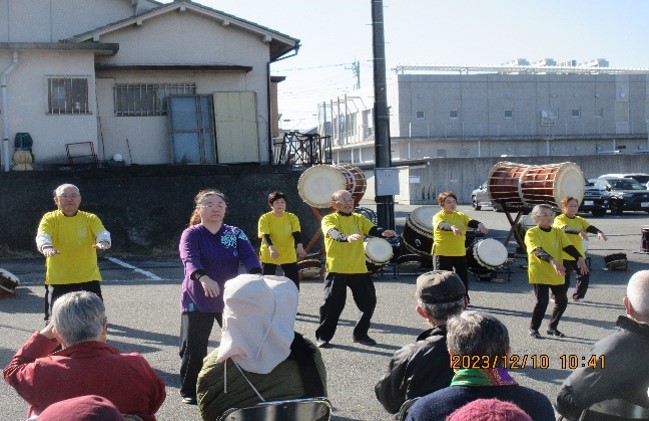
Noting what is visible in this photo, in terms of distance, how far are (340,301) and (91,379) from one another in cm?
576

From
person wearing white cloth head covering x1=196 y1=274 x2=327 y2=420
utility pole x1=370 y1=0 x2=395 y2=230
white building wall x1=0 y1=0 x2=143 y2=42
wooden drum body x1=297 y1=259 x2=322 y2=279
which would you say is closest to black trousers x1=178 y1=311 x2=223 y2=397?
person wearing white cloth head covering x1=196 y1=274 x2=327 y2=420

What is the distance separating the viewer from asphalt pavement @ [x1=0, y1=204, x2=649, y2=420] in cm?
781

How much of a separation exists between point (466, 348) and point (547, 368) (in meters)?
5.15

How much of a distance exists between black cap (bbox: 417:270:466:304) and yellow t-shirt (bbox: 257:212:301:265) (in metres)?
6.55

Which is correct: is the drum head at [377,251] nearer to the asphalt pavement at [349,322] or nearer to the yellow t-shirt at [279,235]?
the asphalt pavement at [349,322]

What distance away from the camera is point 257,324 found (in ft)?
14.0

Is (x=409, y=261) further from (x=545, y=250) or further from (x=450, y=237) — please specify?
(x=545, y=250)

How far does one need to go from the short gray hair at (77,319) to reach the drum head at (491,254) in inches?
425

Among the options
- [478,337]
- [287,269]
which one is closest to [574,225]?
[287,269]

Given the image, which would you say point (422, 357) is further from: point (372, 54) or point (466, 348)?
point (372, 54)

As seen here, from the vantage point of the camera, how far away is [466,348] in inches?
145

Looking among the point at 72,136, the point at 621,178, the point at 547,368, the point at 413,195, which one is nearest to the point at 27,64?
the point at 72,136

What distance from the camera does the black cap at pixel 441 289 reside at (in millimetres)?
4730

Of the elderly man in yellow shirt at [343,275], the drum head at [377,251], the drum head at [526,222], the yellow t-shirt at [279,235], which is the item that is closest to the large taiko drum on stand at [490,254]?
the drum head at [377,251]
